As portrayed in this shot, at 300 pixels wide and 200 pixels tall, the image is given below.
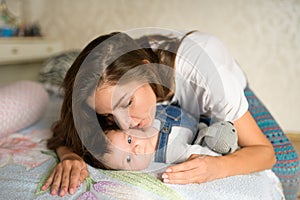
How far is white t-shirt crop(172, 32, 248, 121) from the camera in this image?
937 mm

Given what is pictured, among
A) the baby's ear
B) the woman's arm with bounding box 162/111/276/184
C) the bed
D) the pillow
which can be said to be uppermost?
the baby's ear

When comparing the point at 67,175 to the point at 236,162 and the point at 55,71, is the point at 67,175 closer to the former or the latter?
the point at 236,162

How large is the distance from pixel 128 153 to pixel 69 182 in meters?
0.16

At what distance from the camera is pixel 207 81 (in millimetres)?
967

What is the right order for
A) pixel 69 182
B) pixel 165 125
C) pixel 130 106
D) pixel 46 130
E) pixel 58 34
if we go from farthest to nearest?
pixel 58 34 → pixel 46 130 → pixel 165 125 → pixel 130 106 → pixel 69 182

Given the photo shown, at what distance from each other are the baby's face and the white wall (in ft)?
4.28

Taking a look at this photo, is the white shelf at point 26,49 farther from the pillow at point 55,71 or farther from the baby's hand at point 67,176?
the baby's hand at point 67,176

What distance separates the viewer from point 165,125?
96cm

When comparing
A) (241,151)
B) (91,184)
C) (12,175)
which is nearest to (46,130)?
(12,175)

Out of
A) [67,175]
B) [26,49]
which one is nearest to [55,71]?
[26,49]

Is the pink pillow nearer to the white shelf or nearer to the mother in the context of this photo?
the mother

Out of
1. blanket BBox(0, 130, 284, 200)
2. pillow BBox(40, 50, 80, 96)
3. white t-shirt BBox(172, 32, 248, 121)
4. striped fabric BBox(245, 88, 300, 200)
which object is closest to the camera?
blanket BBox(0, 130, 284, 200)

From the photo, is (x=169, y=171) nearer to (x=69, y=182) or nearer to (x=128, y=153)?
(x=128, y=153)

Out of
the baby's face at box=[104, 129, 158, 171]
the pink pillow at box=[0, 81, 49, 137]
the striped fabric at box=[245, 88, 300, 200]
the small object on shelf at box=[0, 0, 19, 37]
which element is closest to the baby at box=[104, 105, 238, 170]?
the baby's face at box=[104, 129, 158, 171]
